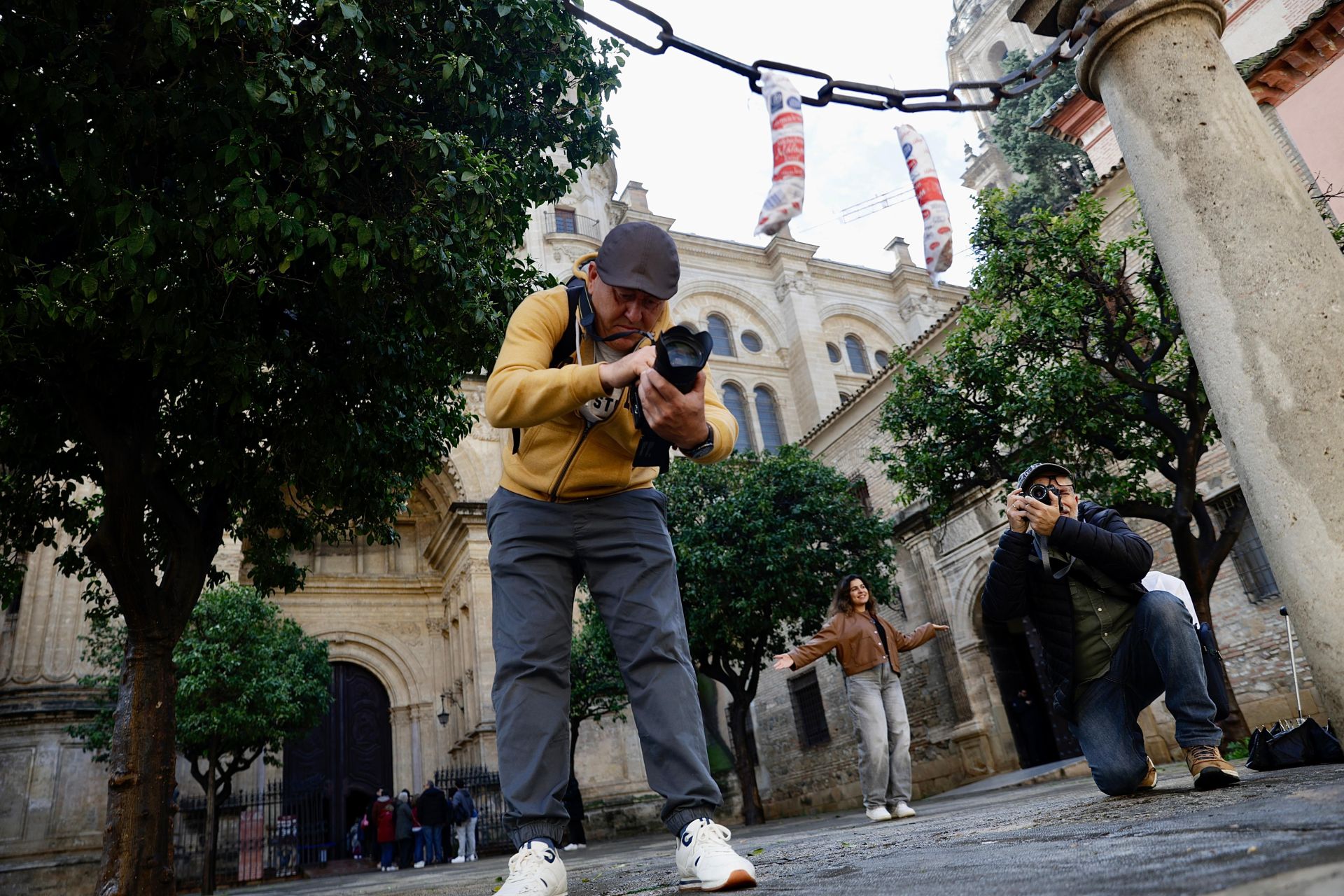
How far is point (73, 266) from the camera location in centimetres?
505

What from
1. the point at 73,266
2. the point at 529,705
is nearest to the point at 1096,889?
the point at 529,705

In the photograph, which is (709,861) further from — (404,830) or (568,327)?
(404,830)

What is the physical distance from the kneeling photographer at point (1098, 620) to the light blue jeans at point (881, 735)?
10.5ft

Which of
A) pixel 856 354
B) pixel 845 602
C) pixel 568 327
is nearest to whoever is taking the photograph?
pixel 568 327

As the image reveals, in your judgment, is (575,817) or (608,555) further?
(575,817)

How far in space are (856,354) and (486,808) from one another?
21.1m

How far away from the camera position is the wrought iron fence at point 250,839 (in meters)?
15.2

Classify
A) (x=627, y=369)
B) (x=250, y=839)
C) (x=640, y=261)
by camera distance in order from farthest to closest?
(x=250, y=839) → (x=640, y=261) → (x=627, y=369)

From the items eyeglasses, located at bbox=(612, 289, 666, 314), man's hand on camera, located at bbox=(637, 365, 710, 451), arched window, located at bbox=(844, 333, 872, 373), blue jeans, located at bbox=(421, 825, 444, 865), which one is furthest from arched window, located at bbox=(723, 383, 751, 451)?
man's hand on camera, located at bbox=(637, 365, 710, 451)

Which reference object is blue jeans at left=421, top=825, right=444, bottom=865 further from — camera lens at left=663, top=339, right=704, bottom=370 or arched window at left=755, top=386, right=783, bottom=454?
arched window at left=755, top=386, right=783, bottom=454

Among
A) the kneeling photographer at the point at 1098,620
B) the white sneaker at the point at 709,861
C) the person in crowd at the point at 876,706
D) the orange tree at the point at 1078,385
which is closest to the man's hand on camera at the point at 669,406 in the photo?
the white sneaker at the point at 709,861

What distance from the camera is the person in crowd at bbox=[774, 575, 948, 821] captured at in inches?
267

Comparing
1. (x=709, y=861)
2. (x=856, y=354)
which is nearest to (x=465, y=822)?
(x=709, y=861)

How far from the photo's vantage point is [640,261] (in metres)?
2.47
